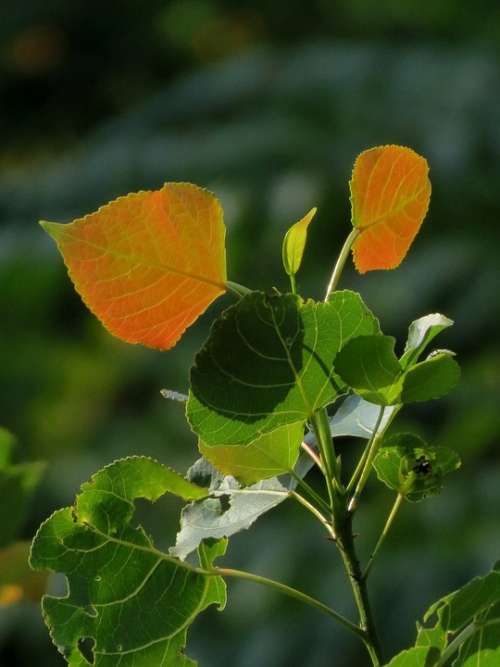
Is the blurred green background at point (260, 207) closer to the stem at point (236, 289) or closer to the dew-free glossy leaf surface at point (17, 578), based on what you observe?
the dew-free glossy leaf surface at point (17, 578)

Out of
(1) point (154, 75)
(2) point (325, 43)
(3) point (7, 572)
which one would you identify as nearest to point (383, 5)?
(2) point (325, 43)

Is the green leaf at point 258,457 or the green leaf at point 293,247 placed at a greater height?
the green leaf at point 293,247

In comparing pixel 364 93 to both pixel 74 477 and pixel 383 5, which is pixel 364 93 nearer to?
pixel 383 5

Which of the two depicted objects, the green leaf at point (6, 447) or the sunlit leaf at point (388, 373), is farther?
the green leaf at point (6, 447)

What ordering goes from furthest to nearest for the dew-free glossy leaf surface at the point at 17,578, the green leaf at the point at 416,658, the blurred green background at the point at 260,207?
the blurred green background at the point at 260,207
the dew-free glossy leaf surface at the point at 17,578
the green leaf at the point at 416,658

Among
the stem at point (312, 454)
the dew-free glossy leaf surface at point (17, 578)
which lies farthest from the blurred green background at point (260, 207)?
the stem at point (312, 454)

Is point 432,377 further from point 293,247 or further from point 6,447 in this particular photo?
point 6,447
